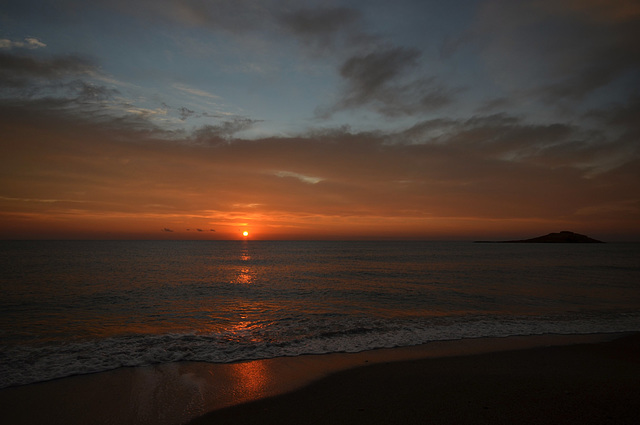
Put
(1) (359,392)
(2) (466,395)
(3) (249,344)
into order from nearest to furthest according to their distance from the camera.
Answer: (2) (466,395), (1) (359,392), (3) (249,344)

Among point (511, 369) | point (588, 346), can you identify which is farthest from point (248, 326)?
point (588, 346)

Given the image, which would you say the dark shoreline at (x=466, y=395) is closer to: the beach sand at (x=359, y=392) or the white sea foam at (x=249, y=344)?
the beach sand at (x=359, y=392)

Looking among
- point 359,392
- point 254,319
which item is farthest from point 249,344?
point 359,392

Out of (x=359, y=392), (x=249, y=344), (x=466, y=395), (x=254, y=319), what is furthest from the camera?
(x=254, y=319)

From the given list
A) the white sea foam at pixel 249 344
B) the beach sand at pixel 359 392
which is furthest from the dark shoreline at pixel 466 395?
the white sea foam at pixel 249 344

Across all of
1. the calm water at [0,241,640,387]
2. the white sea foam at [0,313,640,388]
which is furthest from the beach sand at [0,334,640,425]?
the calm water at [0,241,640,387]

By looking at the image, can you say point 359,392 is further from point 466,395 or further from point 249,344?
point 249,344

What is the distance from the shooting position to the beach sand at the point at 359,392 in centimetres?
620

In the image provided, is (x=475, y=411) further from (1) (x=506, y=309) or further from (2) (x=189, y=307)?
(2) (x=189, y=307)

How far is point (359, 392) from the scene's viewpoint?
7.29m

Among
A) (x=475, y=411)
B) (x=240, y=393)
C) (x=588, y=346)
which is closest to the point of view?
(x=475, y=411)

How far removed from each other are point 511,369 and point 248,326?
10.1 metres

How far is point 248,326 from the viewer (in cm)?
1426

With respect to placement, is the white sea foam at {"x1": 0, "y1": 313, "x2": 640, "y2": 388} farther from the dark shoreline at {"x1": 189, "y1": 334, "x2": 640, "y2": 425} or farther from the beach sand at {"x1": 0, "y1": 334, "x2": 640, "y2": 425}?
the dark shoreline at {"x1": 189, "y1": 334, "x2": 640, "y2": 425}
